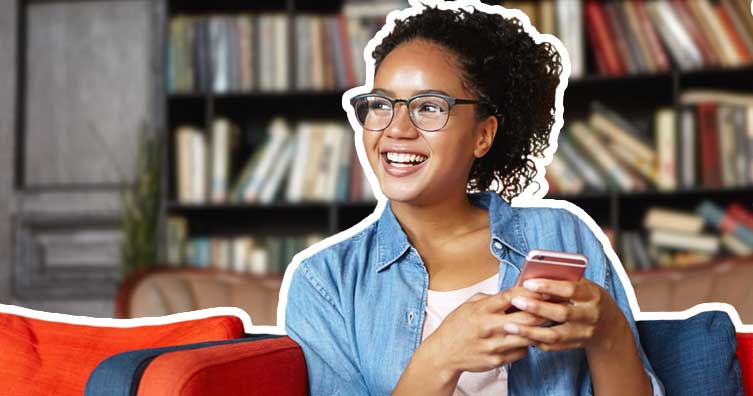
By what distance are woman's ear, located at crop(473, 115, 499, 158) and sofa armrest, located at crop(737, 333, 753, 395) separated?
55 centimetres

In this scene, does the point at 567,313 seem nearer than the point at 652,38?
Yes

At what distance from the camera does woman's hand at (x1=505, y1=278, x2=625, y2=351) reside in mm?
1115

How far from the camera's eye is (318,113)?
11.5ft

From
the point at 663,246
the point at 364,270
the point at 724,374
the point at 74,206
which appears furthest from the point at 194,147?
the point at 724,374

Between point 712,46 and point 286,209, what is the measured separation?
61.8 inches

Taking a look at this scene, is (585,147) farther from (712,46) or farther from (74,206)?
(74,206)

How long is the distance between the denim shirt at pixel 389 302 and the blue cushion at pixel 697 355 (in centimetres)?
18

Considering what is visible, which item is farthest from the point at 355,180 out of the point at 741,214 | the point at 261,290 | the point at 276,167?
the point at 741,214

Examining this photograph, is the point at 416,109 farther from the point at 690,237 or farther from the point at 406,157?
the point at 690,237

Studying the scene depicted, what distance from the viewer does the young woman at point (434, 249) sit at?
1.31 meters

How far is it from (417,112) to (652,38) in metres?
2.00

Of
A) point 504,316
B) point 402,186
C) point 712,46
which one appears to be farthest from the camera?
point 712,46

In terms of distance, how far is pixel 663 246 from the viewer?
311 cm

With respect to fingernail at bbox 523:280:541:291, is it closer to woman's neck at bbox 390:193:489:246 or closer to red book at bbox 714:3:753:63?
woman's neck at bbox 390:193:489:246
